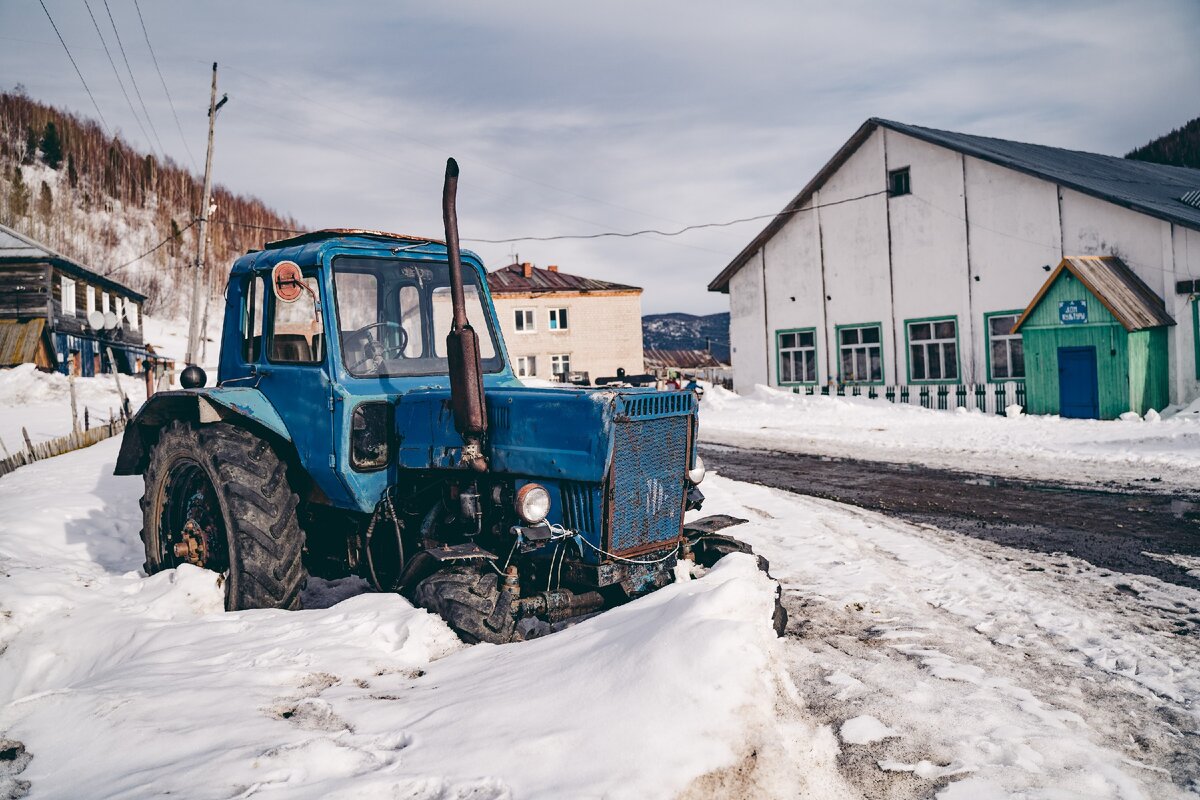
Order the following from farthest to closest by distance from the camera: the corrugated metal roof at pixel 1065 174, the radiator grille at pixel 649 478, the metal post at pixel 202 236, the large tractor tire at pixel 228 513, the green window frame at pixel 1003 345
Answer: the metal post at pixel 202 236 < the green window frame at pixel 1003 345 < the corrugated metal roof at pixel 1065 174 < the large tractor tire at pixel 228 513 < the radiator grille at pixel 649 478

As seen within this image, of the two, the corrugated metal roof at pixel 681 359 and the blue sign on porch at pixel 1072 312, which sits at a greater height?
the corrugated metal roof at pixel 681 359

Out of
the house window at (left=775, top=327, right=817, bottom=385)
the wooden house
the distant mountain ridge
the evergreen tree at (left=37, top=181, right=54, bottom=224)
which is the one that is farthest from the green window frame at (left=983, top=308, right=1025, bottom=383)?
the distant mountain ridge

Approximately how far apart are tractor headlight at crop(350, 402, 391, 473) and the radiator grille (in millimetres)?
1561

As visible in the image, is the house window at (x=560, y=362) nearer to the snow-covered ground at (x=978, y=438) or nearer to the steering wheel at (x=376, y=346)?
the snow-covered ground at (x=978, y=438)

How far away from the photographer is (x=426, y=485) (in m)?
4.85

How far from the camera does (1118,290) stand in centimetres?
1795

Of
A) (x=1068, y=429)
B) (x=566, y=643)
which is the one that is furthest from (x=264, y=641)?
(x=1068, y=429)

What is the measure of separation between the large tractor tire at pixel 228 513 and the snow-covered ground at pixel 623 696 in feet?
0.75

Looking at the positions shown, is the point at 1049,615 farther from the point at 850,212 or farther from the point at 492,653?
the point at 850,212

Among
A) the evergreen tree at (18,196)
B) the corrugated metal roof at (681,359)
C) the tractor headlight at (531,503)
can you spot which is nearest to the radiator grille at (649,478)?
the tractor headlight at (531,503)

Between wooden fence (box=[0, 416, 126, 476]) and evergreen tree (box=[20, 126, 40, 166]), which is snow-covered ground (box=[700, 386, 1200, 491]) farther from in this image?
evergreen tree (box=[20, 126, 40, 166])

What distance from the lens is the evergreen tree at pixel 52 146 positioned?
164 ft

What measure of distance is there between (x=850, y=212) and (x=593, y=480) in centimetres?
2315

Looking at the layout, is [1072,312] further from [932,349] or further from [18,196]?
[18,196]
